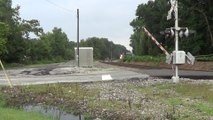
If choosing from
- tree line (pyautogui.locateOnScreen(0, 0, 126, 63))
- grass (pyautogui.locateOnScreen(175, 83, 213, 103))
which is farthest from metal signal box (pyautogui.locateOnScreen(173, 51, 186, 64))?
tree line (pyautogui.locateOnScreen(0, 0, 126, 63))

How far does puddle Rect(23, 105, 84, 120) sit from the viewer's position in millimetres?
12992

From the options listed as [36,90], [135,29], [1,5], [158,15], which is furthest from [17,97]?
[135,29]

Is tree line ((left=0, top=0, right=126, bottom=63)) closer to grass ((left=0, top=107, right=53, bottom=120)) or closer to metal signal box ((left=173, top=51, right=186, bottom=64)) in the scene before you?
metal signal box ((left=173, top=51, right=186, bottom=64))

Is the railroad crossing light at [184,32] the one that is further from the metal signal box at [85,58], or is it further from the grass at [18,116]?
the metal signal box at [85,58]

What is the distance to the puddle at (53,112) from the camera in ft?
42.6

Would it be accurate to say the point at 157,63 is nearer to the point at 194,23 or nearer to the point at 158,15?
the point at 194,23

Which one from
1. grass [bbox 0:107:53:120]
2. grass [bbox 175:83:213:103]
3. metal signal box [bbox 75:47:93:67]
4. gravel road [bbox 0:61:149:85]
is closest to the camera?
grass [bbox 0:107:53:120]

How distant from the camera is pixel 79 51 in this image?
164 ft

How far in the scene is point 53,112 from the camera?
14031mm

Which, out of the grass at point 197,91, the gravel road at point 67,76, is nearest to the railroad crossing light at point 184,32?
the grass at point 197,91

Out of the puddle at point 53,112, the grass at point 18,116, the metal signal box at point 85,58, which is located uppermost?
the metal signal box at point 85,58

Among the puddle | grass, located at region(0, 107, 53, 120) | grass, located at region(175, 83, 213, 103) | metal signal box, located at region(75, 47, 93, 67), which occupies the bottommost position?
the puddle

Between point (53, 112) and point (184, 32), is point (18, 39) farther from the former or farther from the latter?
point (53, 112)

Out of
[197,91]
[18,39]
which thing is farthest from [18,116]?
[18,39]
